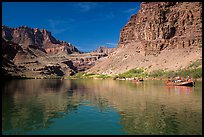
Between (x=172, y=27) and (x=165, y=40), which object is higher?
(x=172, y=27)

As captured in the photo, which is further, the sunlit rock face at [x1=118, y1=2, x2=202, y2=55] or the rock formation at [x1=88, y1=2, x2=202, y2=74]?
the sunlit rock face at [x1=118, y1=2, x2=202, y2=55]

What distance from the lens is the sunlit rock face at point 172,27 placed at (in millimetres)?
165750

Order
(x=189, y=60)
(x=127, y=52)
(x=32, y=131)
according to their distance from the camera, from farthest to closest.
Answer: (x=127, y=52) → (x=189, y=60) → (x=32, y=131)

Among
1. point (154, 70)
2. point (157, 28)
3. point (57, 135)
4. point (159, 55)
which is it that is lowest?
point (57, 135)

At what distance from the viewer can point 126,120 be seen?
26219mm

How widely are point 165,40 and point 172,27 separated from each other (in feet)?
31.8

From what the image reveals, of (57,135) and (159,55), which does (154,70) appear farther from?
(57,135)

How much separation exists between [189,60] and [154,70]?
19.2 m

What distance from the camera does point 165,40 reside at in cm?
17612

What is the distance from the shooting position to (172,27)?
17575 centimetres

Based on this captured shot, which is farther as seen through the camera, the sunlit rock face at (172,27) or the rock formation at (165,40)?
the sunlit rock face at (172,27)

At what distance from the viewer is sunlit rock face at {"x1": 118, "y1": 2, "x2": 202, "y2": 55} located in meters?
166

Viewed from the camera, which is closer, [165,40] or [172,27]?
[172,27]

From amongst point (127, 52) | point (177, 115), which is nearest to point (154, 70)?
point (127, 52)
